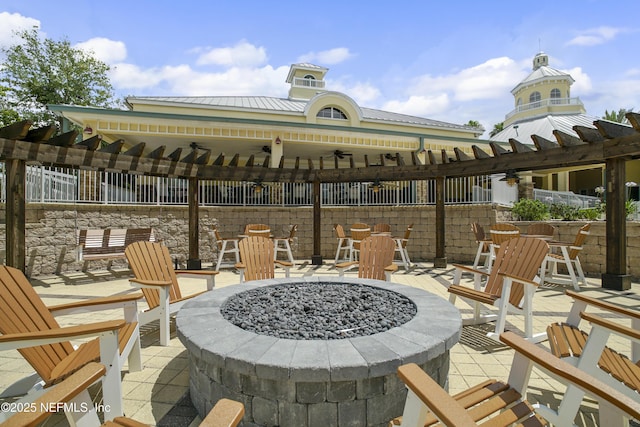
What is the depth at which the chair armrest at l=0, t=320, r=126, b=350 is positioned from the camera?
1.62 meters

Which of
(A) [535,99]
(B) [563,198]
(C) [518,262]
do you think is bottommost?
(C) [518,262]

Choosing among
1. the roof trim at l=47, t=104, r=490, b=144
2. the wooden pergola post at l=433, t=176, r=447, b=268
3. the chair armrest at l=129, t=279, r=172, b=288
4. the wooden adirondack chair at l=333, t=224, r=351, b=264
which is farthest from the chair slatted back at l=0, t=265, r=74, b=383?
the roof trim at l=47, t=104, r=490, b=144

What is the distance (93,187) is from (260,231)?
14.6ft

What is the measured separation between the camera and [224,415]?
4.02ft

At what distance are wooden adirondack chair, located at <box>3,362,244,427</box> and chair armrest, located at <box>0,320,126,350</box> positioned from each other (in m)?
0.37

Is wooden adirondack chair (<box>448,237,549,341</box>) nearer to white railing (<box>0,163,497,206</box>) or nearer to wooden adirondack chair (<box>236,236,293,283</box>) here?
wooden adirondack chair (<box>236,236,293,283</box>)

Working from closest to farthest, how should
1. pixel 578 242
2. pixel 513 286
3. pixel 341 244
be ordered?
1. pixel 513 286
2. pixel 578 242
3. pixel 341 244

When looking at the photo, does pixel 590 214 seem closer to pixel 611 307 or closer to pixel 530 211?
pixel 530 211

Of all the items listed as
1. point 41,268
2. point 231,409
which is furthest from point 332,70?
point 231,409

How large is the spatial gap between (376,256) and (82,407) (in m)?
3.87

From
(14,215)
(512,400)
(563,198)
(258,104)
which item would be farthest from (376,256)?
(563,198)

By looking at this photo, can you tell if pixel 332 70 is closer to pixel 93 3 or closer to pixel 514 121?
pixel 93 3

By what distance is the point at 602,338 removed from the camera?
188cm

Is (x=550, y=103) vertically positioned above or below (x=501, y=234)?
above
